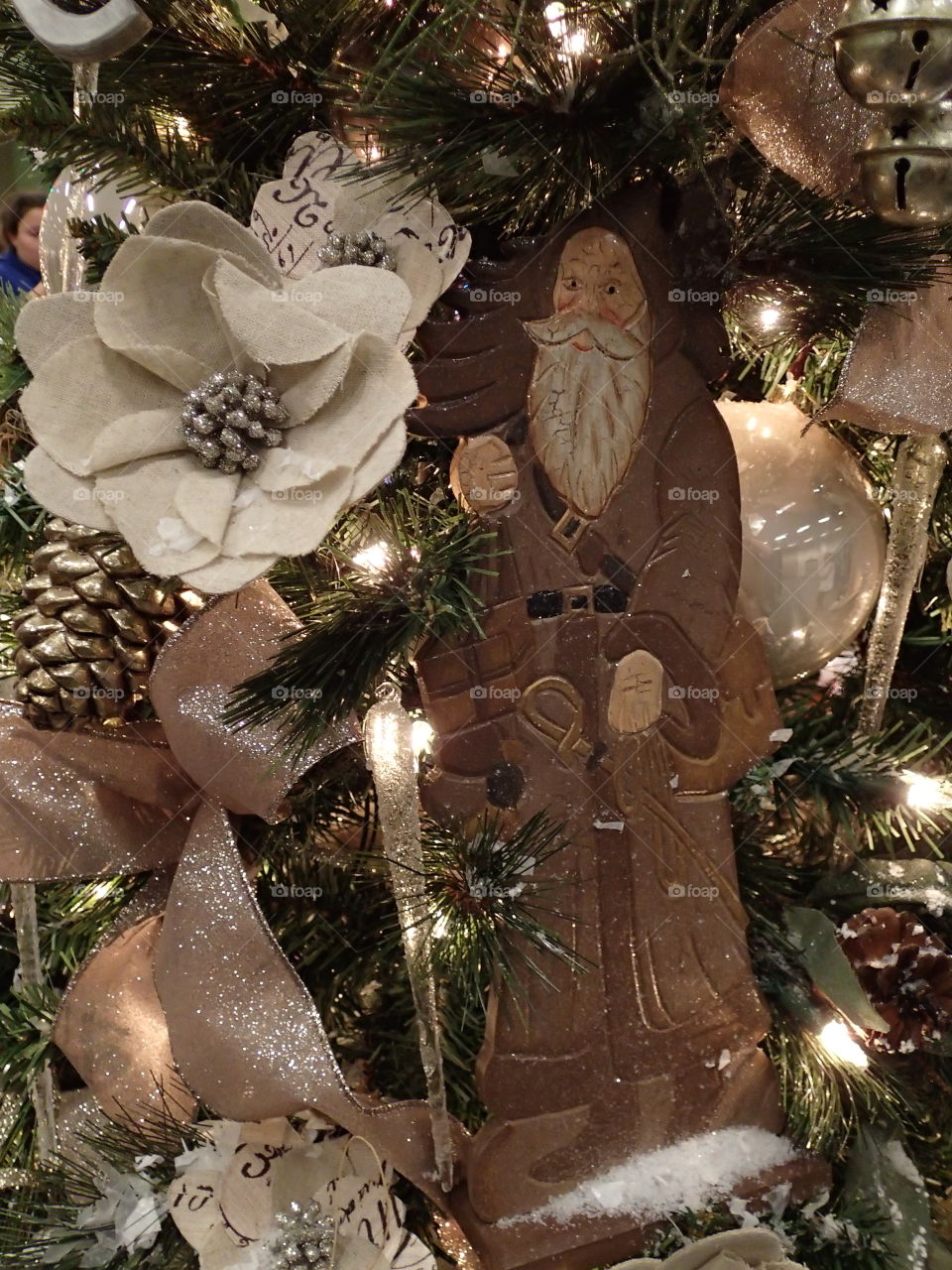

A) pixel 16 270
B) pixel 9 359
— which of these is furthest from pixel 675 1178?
pixel 16 270

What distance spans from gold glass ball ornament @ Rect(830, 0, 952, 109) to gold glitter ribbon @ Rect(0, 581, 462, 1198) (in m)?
0.40

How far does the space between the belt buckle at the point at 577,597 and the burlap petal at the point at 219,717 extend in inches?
5.6

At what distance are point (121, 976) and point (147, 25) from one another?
1.70 ft

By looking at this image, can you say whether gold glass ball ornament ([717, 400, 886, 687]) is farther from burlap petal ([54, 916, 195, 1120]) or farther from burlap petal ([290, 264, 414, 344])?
burlap petal ([54, 916, 195, 1120])

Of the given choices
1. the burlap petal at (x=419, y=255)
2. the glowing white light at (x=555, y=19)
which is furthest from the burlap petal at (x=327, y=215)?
the glowing white light at (x=555, y=19)

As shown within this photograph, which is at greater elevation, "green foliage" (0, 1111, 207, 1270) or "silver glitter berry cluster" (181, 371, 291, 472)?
"silver glitter berry cluster" (181, 371, 291, 472)

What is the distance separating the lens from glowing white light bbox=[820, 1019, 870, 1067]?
0.70 m

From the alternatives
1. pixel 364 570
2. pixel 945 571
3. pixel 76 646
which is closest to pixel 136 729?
pixel 76 646

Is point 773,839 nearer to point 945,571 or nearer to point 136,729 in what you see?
point 945,571

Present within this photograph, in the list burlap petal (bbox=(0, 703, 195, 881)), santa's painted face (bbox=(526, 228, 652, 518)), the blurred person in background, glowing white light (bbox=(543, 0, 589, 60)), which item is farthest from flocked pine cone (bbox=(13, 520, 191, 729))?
the blurred person in background

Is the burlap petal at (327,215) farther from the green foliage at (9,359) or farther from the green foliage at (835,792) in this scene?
the green foliage at (835,792)

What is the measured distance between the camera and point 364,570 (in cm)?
61

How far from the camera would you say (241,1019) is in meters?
0.60

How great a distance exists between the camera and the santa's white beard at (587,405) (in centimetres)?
64
